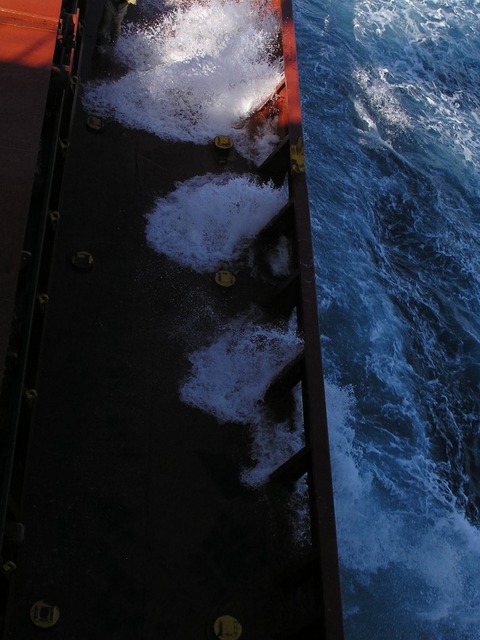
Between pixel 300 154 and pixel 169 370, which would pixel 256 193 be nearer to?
pixel 300 154

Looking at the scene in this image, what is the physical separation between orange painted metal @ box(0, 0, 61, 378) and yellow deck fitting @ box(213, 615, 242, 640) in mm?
2566

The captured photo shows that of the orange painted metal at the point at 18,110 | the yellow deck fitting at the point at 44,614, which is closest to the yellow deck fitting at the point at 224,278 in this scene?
the orange painted metal at the point at 18,110

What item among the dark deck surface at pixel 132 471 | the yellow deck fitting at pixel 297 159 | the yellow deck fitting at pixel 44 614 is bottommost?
the yellow deck fitting at pixel 44 614

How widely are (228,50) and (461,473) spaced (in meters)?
7.16

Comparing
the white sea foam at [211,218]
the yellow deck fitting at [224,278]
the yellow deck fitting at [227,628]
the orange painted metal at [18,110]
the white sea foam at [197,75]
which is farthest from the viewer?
the white sea foam at [197,75]

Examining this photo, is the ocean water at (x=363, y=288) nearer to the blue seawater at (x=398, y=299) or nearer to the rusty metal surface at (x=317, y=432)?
the blue seawater at (x=398, y=299)

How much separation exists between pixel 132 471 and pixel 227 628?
148cm

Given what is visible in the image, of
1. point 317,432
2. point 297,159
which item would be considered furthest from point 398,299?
point 317,432

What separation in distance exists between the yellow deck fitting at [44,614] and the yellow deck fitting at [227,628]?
1187 mm

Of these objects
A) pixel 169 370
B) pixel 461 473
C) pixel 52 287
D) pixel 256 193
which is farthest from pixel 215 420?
pixel 461 473

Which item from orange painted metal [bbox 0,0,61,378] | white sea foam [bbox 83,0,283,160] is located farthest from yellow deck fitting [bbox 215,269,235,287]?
orange painted metal [bbox 0,0,61,378]

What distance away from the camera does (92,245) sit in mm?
7039

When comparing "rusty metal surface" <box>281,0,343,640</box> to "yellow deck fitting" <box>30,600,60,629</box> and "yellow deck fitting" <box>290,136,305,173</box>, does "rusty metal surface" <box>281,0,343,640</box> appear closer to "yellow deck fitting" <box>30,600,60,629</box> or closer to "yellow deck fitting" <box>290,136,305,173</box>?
"yellow deck fitting" <box>290,136,305,173</box>

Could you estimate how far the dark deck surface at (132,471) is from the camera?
5.07m
